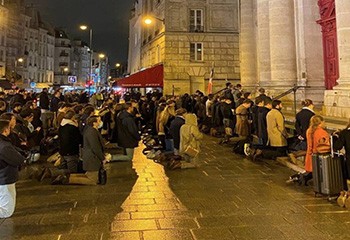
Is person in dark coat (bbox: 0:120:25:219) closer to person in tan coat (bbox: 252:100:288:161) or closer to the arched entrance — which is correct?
person in tan coat (bbox: 252:100:288:161)

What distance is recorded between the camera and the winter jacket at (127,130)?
11703 millimetres

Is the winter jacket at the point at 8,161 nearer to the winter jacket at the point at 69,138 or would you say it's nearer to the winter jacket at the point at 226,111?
the winter jacket at the point at 69,138

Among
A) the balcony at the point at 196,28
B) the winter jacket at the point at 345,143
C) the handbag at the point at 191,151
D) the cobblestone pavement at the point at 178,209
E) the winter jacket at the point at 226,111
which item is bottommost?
the cobblestone pavement at the point at 178,209

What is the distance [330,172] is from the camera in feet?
24.0

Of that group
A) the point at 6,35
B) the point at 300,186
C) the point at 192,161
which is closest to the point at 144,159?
the point at 192,161

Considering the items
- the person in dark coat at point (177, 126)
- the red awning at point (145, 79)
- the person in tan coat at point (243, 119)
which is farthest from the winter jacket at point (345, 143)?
the red awning at point (145, 79)

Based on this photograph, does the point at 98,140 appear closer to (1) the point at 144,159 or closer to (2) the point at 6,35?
(1) the point at 144,159

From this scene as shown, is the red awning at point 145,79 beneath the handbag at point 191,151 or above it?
above

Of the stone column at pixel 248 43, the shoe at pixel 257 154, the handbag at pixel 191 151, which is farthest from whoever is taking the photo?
the stone column at pixel 248 43

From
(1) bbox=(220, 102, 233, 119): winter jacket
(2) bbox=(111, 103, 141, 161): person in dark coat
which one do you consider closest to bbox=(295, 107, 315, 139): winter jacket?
(2) bbox=(111, 103, 141, 161): person in dark coat

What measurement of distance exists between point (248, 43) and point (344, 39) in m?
13.0

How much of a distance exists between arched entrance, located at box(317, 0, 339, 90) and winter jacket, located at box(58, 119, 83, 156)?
40.8 ft

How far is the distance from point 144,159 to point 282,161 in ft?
15.1

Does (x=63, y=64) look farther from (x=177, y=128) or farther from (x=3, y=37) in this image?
(x=177, y=128)
